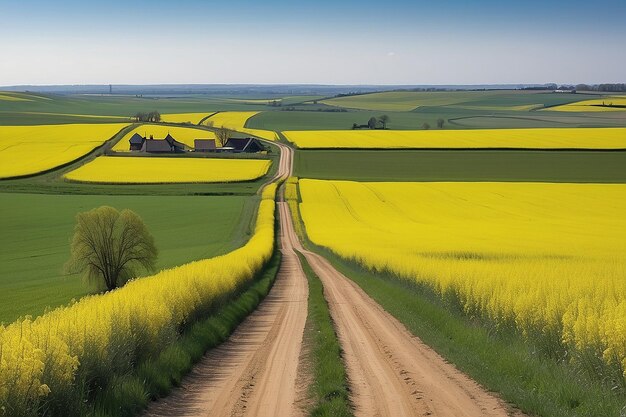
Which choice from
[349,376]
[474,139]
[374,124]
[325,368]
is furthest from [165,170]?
[374,124]

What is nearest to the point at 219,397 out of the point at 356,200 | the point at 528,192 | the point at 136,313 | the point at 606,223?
the point at 136,313

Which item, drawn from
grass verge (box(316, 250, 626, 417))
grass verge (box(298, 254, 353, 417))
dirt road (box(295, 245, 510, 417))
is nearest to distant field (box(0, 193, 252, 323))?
grass verge (box(298, 254, 353, 417))

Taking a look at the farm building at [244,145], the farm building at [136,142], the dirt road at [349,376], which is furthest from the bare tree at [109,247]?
the farm building at [136,142]

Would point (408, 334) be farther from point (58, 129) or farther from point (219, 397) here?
point (58, 129)

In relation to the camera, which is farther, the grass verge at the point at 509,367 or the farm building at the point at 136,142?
the farm building at the point at 136,142

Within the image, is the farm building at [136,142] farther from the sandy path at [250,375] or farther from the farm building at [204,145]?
the sandy path at [250,375]

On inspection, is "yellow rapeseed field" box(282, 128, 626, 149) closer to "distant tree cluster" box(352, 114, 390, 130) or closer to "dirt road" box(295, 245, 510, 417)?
"distant tree cluster" box(352, 114, 390, 130)
